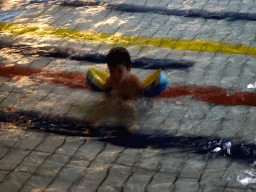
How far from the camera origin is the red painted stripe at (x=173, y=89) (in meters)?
Answer: 3.22

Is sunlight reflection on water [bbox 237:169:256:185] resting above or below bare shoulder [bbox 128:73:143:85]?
below

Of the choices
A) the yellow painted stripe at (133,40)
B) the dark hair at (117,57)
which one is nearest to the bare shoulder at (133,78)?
the dark hair at (117,57)

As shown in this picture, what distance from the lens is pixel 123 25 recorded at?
475 centimetres

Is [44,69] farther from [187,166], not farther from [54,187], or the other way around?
[187,166]

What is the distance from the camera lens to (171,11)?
5.03 m

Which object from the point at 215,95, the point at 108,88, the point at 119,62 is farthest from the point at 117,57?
the point at 215,95

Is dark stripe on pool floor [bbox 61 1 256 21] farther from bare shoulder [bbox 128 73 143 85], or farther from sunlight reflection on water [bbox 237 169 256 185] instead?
sunlight reflection on water [bbox 237 169 256 185]

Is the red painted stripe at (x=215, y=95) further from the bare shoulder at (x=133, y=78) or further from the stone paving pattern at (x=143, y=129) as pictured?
the bare shoulder at (x=133, y=78)

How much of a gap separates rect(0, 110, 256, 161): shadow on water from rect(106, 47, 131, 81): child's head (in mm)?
465

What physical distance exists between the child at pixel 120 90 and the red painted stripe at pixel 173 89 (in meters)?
0.30

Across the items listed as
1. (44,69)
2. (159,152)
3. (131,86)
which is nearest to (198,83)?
(131,86)

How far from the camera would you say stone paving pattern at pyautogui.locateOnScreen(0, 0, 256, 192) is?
240 centimetres

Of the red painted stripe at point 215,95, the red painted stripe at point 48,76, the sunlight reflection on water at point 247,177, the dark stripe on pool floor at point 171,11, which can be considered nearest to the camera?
the sunlight reflection on water at point 247,177

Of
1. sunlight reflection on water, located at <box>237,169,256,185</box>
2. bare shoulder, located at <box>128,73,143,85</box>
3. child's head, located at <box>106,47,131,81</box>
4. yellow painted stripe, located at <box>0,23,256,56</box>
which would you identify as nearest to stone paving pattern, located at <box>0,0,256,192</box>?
sunlight reflection on water, located at <box>237,169,256,185</box>
